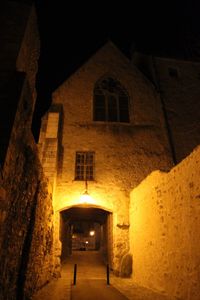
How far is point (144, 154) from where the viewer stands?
1143cm

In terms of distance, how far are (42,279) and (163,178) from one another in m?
4.78

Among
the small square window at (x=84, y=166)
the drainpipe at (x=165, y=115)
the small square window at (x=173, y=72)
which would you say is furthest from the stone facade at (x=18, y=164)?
the small square window at (x=173, y=72)

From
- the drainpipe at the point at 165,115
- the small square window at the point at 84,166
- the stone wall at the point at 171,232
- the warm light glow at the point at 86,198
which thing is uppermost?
the drainpipe at the point at 165,115

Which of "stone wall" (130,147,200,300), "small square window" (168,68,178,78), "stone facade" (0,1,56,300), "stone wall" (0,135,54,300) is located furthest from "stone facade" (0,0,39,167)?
"small square window" (168,68,178,78)

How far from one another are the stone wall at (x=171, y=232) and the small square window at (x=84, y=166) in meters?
3.12

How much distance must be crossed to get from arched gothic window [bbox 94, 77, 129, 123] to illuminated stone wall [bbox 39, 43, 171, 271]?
1.11 feet

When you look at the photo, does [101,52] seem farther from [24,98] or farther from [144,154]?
[24,98]

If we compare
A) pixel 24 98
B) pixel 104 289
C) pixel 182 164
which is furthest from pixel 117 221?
pixel 24 98

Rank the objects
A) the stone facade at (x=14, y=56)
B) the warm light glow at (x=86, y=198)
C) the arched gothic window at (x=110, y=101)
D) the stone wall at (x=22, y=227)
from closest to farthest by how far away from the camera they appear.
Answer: the stone wall at (x=22, y=227), the stone facade at (x=14, y=56), the warm light glow at (x=86, y=198), the arched gothic window at (x=110, y=101)

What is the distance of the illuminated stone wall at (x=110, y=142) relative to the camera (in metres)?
10.1

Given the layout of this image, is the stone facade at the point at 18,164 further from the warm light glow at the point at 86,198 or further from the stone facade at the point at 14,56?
the warm light glow at the point at 86,198

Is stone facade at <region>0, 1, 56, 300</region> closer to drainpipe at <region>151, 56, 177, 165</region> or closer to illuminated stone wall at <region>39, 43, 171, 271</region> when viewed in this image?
illuminated stone wall at <region>39, 43, 171, 271</region>

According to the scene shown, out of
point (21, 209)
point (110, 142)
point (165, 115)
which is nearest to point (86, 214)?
point (110, 142)

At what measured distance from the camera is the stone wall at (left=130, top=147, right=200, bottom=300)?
16.0 ft
